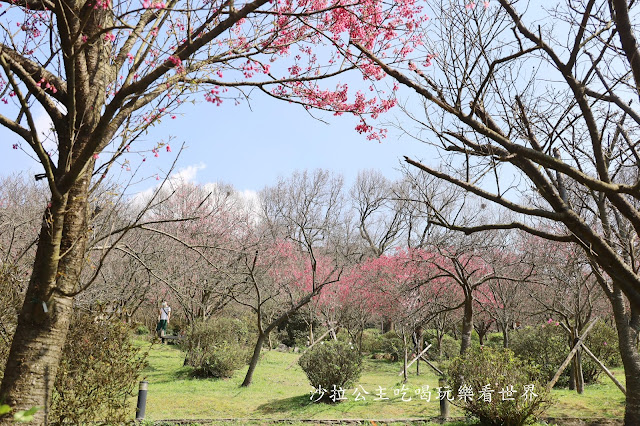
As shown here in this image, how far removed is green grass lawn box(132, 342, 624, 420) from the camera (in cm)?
830

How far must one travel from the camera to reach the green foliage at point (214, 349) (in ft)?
38.9

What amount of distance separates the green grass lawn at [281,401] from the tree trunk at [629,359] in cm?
106

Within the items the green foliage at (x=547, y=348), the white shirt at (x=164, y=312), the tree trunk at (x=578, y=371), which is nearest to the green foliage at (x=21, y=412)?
the tree trunk at (x=578, y=371)

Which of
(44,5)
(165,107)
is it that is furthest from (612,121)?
(44,5)

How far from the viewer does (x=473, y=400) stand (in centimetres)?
682

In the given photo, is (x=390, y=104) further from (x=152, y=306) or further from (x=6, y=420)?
(x=152, y=306)

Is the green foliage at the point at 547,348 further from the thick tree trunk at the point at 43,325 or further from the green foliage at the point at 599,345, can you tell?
the thick tree trunk at the point at 43,325

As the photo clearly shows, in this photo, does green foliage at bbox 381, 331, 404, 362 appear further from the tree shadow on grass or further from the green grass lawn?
the tree shadow on grass

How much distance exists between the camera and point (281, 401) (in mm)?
9398

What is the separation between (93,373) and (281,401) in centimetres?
560

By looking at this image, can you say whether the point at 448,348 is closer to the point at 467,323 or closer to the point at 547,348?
the point at 547,348

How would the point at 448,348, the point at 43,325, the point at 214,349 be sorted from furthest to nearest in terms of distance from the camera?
the point at 448,348 < the point at 214,349 < the point at 43,325

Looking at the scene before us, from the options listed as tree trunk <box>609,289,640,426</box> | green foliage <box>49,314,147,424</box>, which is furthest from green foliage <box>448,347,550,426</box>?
green foliage <box>49,314,147,424</box>

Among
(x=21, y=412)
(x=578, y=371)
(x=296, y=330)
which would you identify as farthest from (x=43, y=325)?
(x=296, y=330)
